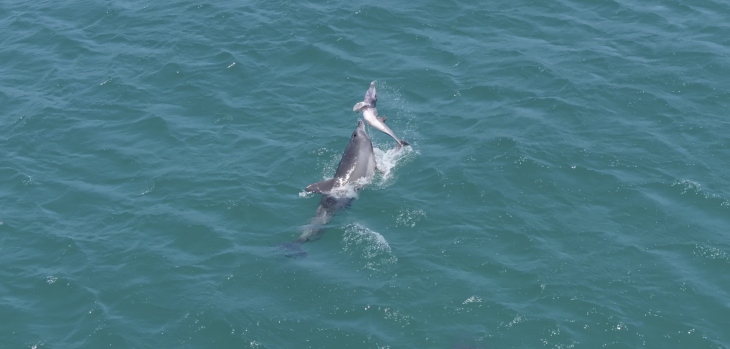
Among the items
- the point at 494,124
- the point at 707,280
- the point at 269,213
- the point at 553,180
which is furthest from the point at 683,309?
the point at 269,213

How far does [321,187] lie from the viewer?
42688mm

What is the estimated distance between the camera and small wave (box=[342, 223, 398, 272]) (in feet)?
127

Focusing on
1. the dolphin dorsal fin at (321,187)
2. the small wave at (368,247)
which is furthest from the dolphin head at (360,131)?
the small wave at (368,247)

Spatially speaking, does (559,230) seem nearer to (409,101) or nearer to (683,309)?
(683,309)

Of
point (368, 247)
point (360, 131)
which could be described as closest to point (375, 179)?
point (360, 131)

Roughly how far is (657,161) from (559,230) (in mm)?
8609

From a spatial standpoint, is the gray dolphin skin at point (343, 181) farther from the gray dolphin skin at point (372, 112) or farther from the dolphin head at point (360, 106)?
the dolphin head at point (360, 106)

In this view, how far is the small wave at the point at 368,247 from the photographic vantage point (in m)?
38.7

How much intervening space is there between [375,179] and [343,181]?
206cm

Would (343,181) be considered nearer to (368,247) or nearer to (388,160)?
(388,160)

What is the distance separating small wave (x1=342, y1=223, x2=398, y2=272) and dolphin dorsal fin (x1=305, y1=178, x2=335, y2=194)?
8.64 ft

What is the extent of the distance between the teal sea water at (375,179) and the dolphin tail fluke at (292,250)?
55 cm

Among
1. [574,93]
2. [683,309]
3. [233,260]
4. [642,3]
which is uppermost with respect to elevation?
[642,3]

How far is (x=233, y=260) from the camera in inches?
1549
